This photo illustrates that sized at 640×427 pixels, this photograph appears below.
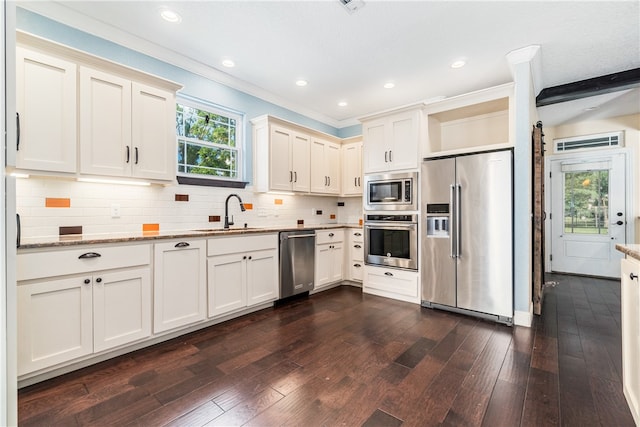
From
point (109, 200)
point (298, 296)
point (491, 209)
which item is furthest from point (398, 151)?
point (109, 200)

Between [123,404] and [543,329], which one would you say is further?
[543,329]

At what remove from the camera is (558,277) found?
501cm

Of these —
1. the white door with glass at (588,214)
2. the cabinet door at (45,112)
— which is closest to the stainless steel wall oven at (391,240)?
the cabinet door at (45,112)

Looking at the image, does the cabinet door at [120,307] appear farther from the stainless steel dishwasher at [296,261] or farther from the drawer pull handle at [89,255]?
the stainless steel dishwasher at [296,261]

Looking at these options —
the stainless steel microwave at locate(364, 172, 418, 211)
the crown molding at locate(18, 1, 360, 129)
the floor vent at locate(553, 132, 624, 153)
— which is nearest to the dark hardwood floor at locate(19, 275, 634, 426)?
the stainless steel microwave at locate(364, 172, 418, 211)

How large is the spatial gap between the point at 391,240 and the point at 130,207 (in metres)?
2.94

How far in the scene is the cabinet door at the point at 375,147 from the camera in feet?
12.9

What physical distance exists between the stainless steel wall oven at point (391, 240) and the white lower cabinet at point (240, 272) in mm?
1334

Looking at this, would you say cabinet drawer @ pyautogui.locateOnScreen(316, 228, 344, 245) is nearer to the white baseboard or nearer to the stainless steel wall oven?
the stainless steel wall oven

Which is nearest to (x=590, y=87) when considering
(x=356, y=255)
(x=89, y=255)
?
(x=356, y=255)

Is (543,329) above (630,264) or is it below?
below

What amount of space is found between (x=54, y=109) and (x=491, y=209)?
3891 mm

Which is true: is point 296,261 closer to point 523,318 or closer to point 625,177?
point 523,318

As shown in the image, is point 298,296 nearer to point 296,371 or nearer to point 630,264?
point 296,371
